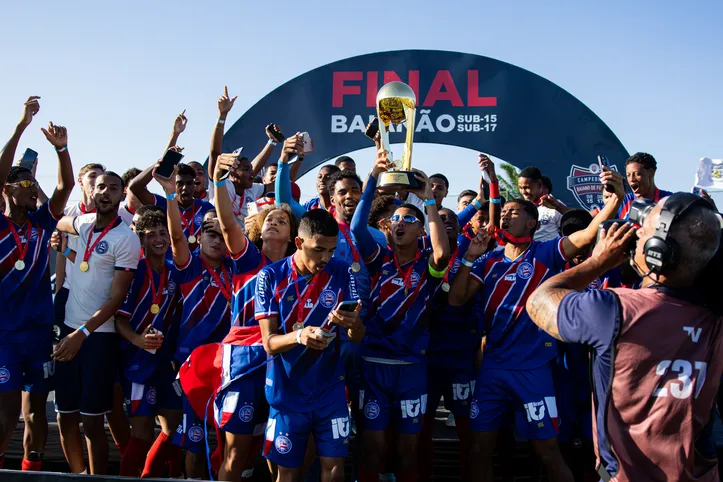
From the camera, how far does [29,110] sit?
208 inches

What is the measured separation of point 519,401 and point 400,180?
1.69 m

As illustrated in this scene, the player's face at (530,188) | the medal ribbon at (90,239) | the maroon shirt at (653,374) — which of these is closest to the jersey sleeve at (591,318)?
the maroon shirt at (653,374)

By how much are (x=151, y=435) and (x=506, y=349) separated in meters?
2.64

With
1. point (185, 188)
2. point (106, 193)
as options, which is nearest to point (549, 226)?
point (185, 188)

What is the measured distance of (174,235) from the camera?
15.5 ft

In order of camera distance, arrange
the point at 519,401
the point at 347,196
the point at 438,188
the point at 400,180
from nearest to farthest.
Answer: the point at 519,401 → the point at 400,180 → the point at 347,196 → the point at 438,188

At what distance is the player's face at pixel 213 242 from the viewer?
15.4 feet

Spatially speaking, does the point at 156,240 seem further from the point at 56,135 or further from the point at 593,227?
the point at 593,227

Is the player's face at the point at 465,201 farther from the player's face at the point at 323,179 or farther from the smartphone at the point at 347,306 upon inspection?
the smartphone at the point at 347,306

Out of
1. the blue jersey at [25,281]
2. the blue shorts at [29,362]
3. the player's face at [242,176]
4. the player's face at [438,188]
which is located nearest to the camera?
the blue shorts at [29,362]

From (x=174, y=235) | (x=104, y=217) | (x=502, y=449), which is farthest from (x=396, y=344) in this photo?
(x=104, y=217)

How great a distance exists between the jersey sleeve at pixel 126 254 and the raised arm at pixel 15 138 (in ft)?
3.10

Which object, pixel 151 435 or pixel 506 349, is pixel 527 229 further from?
pixel 151 435

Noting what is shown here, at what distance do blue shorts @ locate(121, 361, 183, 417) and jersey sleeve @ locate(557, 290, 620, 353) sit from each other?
3.23 m
